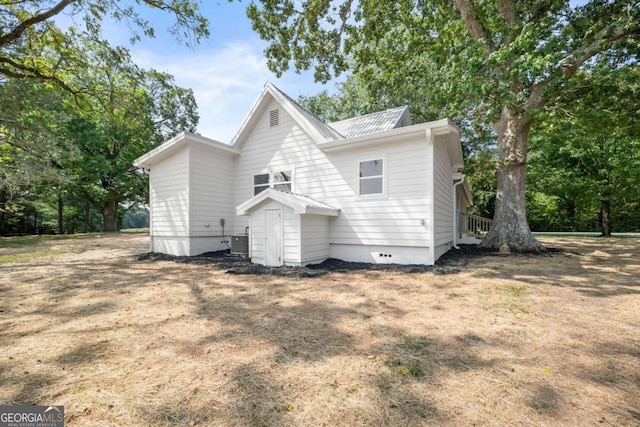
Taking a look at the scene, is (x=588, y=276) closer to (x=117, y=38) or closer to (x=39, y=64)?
(x=117, y=38)

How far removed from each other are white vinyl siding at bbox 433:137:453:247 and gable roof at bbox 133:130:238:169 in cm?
727

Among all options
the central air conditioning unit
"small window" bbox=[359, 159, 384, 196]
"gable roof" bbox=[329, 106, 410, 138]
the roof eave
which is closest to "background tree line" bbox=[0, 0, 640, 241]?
"gable roof" bbox=[329, 106, 410, 138]

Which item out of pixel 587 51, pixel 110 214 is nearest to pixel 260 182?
pixel 587 51

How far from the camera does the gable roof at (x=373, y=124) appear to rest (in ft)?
35.6

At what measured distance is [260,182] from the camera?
1060cm

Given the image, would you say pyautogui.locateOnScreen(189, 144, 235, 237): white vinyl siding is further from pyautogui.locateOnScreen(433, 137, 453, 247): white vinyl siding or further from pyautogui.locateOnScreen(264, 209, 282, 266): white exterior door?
pyautogui.locateOnScreen(433, 137, 453, 247): white vinyl siding

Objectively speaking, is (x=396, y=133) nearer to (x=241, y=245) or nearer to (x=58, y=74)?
(x=241, y=245)

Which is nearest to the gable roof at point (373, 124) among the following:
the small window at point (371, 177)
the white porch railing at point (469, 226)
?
the small window at point (371, 177)

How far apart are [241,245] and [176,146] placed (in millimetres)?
4177

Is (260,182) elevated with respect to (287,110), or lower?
lower

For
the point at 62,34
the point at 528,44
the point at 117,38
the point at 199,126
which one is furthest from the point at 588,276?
the point at 199,126

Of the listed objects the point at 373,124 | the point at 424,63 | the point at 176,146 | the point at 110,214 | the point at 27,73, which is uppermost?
the point at 424,63

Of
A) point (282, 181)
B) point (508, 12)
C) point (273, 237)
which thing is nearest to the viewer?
point (273, 237)

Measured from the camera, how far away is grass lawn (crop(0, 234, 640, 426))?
2.00 m
